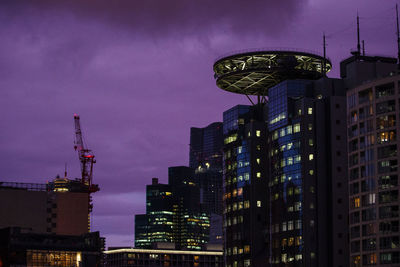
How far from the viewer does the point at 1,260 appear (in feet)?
653

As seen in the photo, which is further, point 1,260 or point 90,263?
point 1,260

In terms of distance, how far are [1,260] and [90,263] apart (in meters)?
29.4

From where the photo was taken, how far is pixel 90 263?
592 feet
